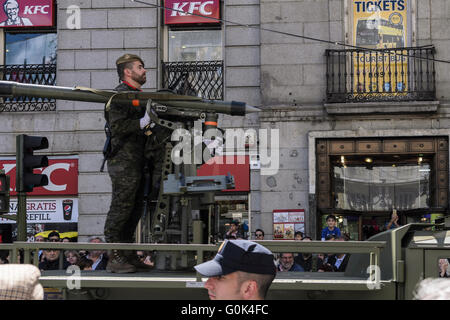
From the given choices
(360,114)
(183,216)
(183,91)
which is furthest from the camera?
(360,114)

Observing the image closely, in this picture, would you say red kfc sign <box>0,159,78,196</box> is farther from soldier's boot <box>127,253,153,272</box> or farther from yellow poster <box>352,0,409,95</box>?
soldier's boot <box>127,253,153,272</box>

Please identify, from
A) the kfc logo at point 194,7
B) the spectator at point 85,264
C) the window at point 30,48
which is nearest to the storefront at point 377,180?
the kfc logo at point 194,7

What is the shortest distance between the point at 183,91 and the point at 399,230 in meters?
2.79

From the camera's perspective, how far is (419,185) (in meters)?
16.5

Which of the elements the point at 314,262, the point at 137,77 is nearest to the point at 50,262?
the point at 137,77

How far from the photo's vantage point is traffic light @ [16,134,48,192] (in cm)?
906

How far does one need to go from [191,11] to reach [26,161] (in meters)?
8.98

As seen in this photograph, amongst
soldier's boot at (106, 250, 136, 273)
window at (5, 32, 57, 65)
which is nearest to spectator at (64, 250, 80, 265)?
soldier's boot at (106, 250, 136, 273)

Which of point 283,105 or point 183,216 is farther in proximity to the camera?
point 283,105

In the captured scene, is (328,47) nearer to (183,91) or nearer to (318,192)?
(318,192)

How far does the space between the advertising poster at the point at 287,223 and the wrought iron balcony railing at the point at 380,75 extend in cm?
261

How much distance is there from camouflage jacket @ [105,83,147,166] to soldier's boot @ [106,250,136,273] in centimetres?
95

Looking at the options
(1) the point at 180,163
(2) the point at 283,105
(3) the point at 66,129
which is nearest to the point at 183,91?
(1) the point at 180,163

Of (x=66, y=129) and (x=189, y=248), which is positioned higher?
(x=66, y=129)
